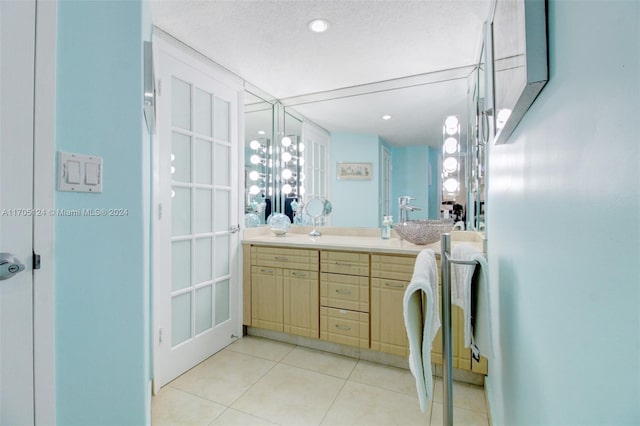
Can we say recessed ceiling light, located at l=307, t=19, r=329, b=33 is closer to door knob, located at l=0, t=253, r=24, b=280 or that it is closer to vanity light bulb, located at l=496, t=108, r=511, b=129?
vanity light bulb, located at l=496, t=108, r=511, b=129

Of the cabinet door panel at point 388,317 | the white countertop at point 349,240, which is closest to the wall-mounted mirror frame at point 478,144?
the white countertop at point 349,240

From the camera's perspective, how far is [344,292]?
7.25 feet

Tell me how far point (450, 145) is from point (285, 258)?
1606 mm

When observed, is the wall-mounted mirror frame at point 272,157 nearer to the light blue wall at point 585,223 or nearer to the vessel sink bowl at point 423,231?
A: the vessel sink bowl at point 423,231

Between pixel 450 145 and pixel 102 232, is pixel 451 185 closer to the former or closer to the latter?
pixel 450 145

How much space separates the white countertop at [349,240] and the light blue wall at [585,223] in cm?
131

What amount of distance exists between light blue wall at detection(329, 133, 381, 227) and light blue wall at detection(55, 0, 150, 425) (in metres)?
1.82

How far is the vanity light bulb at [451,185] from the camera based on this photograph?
2.30 meters

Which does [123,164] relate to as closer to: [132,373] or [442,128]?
[132,373]

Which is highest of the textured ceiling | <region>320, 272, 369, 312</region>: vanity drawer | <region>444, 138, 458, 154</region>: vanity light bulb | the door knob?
the textured ceiling

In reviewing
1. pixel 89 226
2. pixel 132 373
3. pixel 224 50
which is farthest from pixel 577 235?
pixel 224 50

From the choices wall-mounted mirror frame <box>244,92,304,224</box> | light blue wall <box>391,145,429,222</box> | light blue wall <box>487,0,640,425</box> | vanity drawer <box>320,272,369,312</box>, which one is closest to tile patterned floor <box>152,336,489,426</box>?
vanity drawer <box>320,272,369,312</box>

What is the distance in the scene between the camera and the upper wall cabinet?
0.55 meters

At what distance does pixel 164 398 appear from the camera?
5.79 ft
